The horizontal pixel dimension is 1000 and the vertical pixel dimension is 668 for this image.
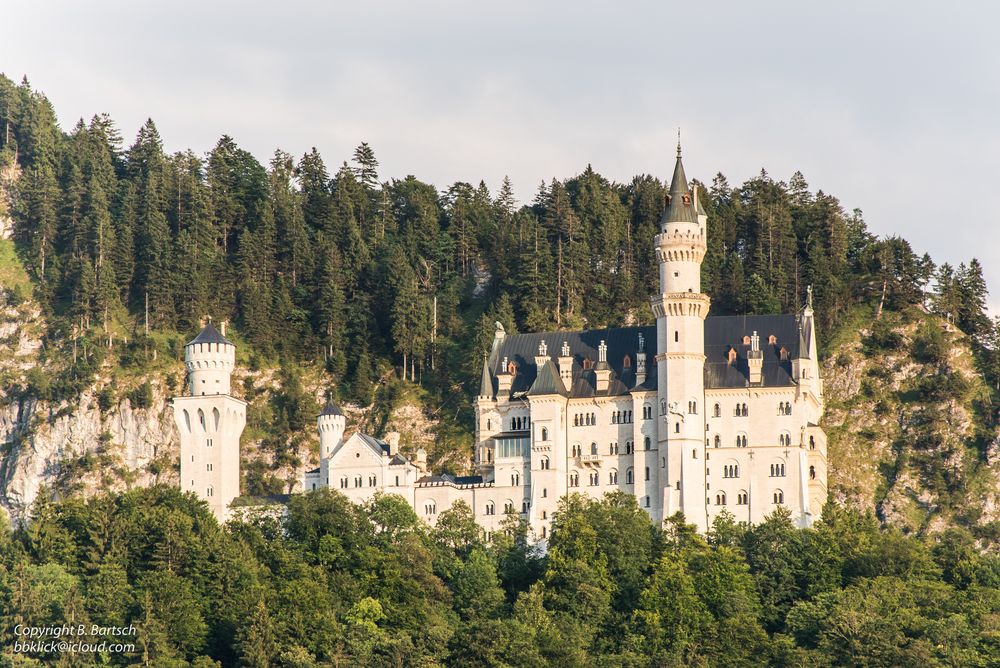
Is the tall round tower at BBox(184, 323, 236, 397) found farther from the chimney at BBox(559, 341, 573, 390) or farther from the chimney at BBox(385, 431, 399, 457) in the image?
the chimney at BBox(559, 341, 573, 390)

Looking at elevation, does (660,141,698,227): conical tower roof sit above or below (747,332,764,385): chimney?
above

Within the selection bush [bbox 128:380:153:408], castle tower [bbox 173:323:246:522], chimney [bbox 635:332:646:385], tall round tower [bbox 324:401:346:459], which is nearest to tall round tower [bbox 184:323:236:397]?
castle tower [bbox 173:323:246:522]

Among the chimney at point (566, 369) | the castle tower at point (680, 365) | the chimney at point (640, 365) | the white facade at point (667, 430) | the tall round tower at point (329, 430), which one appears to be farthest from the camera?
the chimney at point (566, 369)

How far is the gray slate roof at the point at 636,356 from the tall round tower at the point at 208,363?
47.1 ft

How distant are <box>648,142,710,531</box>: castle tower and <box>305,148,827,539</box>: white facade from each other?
0.07 metres

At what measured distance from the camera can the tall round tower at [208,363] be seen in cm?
10812

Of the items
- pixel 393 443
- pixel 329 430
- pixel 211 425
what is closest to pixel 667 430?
pixel 393 443

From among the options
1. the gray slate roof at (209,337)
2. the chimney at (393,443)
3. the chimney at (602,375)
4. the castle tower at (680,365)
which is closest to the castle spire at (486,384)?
the chimney at (393,443)

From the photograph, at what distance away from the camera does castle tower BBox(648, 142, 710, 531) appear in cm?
10475

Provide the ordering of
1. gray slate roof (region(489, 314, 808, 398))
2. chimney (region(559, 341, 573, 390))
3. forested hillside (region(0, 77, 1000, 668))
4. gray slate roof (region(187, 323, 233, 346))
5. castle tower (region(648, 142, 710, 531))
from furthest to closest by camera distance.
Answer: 1. chimney (region(559, 341, 573, 390))
2. gray slate roof (region(187, 323, 233, 346))
3. gray slate roof (region(489, 314, 808, 398))
4. castle tower (region(648, 142, 710, 531))
5. forested hillside (region(0, 77, 1000, 668))

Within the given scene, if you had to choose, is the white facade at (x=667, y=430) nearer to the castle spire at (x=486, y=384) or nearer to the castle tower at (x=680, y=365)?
the castle tower at (x=680, y=365)

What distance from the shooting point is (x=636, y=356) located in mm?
109125

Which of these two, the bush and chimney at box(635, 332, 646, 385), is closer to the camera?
chimney at box(635, 332, 646, 385)

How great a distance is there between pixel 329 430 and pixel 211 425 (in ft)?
20.0
